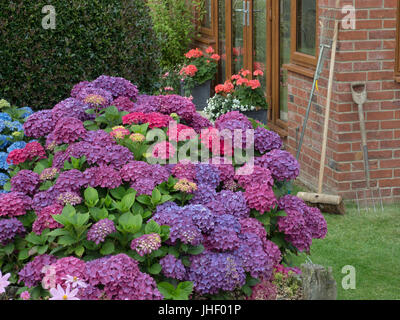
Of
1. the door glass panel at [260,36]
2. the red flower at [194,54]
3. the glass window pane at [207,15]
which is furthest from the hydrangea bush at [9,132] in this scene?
the glass window pane at [207,15]

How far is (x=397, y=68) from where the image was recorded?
238 inches

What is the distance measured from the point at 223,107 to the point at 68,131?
4.42 meters

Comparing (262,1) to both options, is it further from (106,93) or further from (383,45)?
(106,93)

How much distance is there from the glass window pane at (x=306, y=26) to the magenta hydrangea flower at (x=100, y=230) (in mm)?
4525

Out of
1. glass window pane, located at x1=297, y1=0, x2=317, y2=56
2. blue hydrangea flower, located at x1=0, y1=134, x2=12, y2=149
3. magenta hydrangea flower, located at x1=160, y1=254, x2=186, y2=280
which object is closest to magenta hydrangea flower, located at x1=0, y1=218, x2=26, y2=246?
magenta hydrangea flower, located at x1=160, y1=254, x2=186, y2=280

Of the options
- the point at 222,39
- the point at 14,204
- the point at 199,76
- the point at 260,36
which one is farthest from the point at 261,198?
the point at 222,39

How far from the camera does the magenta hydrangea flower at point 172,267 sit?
275 centimetres

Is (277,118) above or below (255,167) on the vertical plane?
below

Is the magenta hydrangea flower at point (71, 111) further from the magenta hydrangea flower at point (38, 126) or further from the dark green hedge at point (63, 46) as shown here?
the dark green hedge at point (63, 46)

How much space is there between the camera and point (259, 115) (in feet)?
25.9

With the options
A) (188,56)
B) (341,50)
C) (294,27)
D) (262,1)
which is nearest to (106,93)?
(341,50)

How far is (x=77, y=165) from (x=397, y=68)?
3.76 m

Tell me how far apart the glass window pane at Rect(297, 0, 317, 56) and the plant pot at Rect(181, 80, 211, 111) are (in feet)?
10.7
